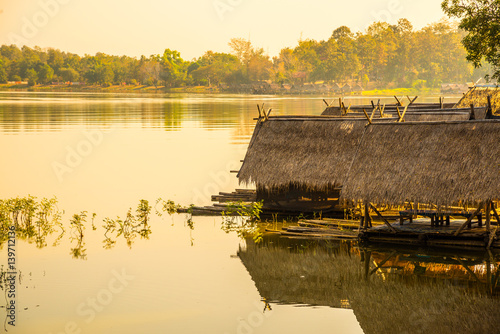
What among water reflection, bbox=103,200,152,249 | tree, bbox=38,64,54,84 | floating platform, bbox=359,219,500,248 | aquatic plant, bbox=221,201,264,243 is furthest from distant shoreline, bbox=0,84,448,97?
floating platform, bbox=359,219,500,248

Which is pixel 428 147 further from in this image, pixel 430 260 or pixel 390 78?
pixel 390 78

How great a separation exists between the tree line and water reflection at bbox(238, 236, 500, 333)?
114630 mm

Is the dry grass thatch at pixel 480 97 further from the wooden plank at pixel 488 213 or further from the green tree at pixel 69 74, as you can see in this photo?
the green tree at pixel 69 74

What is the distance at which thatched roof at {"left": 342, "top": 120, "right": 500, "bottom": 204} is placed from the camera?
48.0 ft

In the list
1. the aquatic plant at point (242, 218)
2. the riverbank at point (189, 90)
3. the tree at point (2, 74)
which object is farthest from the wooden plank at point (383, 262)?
the tree at point (2, 74)

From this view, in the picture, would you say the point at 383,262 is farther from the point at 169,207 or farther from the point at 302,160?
the point at 169,207

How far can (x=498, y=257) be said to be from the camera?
14.6m

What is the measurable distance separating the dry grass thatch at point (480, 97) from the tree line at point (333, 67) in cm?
9585

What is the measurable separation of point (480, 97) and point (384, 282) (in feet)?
70.9

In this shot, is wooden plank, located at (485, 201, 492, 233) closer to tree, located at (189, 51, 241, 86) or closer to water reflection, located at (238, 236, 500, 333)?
water reflection, located at (238, 236, 500, 333)

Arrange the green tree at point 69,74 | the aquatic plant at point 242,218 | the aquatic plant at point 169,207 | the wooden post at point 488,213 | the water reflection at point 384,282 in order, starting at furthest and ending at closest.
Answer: the green tree at point 69,74 < the aquatic plant at point 169,207 < the aquatic plant at point 242,218 < the wooden post at point 488,213 < the water reflection at point 384,282

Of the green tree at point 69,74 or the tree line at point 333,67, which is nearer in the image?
the tree line at point 333,67

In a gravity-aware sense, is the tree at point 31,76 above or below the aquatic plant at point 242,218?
above

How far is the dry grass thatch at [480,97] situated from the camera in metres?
31.3
